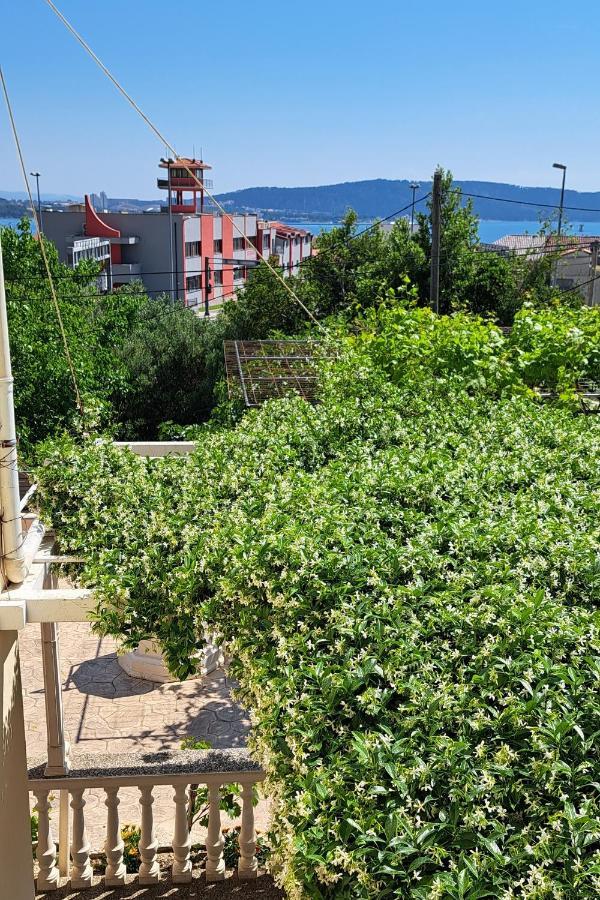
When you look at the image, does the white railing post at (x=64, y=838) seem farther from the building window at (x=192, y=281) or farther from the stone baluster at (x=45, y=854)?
the building window at (x=192, y=281)

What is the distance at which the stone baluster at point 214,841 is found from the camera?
4699 millimetres

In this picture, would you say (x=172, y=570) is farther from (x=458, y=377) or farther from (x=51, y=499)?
(x=458, y=377)

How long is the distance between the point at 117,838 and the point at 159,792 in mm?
1826

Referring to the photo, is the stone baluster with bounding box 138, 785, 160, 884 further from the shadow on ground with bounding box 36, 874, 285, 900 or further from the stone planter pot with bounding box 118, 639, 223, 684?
the stone planter pot with bounding box 118, 639, 223, 684

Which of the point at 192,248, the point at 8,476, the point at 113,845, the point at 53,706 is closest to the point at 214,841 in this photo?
the point at 113,845

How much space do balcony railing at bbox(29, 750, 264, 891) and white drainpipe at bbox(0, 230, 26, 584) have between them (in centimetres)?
165

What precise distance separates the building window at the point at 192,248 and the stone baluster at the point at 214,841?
53763 millimetres

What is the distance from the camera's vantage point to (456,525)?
338 cm

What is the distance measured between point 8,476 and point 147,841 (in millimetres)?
2604

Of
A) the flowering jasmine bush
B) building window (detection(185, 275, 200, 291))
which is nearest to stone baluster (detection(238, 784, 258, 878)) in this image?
the flowering jasmine bush

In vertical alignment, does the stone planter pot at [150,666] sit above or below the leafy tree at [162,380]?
below

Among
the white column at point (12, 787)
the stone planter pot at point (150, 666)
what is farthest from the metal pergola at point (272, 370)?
the white column at point (12, 787)

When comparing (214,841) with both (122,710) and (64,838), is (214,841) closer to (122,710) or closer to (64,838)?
(64,838)

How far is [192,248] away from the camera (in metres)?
56.7
